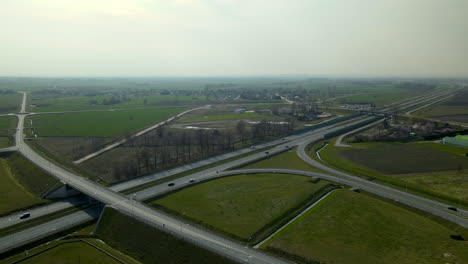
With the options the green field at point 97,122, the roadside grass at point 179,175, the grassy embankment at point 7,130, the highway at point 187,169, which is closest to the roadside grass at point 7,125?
the grassy embankment at point 7,130

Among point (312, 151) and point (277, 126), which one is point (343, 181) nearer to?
point (312, 151)

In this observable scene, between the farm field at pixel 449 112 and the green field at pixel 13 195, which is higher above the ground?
the farm field at pixel 449 112

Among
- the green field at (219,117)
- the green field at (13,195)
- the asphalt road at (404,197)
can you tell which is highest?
the green field at (219,117)

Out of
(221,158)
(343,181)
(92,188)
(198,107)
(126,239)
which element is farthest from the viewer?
(198,107)

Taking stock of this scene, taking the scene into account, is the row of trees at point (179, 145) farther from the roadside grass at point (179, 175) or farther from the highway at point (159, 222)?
the highway at point (159, 222)

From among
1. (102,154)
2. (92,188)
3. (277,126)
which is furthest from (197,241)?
(277,126)

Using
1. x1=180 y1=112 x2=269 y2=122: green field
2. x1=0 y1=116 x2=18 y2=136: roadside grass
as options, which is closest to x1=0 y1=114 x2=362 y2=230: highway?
x1=180 y1=112 x2=269 y2=122: green field
